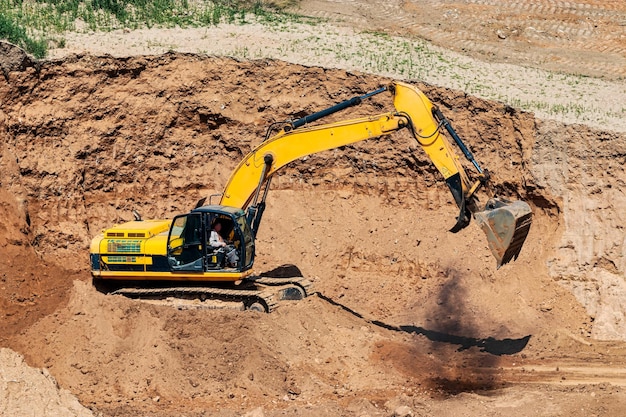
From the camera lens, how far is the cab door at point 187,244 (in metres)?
18.6

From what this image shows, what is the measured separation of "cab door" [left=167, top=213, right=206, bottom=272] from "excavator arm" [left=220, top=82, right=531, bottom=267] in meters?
0.96

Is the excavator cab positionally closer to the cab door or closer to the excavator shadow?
the cab door

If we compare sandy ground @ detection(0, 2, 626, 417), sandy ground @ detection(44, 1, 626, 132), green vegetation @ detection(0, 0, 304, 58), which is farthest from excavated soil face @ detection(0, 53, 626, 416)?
green vegetation @ detection(0, 0, 304, 58)

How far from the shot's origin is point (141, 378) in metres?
17.0

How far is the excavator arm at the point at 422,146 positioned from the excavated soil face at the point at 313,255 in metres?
2.63

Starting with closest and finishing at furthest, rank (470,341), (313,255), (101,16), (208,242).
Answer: (208,242) → (470,341) → (313,255) → (101,16)

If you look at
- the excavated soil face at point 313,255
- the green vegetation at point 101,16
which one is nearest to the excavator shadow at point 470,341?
the excavated soil face at point 313,255

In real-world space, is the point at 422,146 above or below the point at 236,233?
above

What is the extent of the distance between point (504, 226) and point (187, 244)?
6304mm

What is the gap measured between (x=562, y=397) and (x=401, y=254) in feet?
21.0

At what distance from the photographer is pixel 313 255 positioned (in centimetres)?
2205

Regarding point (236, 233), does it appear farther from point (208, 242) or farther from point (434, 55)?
point (434, 55)

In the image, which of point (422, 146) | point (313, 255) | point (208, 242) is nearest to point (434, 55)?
point (313, 255)

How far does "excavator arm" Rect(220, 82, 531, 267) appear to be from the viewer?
1659 cm
